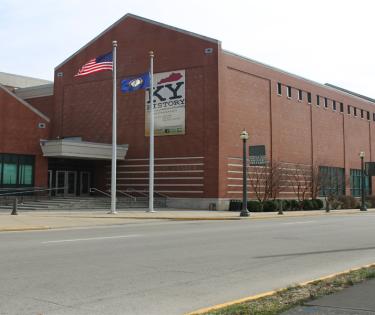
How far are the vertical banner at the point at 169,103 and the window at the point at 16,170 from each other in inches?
395

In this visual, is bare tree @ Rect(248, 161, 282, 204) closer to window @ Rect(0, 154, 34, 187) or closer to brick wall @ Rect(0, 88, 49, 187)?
brick wall @ Rect(0, 88, 49, 187)

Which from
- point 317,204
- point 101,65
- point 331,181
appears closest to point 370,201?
point 331,181

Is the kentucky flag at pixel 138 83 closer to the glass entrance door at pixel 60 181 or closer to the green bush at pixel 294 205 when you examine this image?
the glass entrance door at pixel 60 181

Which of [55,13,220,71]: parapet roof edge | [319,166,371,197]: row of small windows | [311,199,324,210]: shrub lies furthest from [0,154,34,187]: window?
[319,166,371,197]: row of small windows

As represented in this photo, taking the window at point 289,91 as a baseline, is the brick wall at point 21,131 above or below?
below

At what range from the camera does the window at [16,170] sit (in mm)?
39469

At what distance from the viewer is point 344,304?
661 cm

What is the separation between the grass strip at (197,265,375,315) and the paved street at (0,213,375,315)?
24.2 inches

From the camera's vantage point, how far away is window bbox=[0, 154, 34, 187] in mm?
39469

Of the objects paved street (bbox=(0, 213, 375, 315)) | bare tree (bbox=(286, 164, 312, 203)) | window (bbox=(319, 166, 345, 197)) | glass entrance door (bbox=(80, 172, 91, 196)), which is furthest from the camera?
window (bbox=(319, 166, 345, 197))

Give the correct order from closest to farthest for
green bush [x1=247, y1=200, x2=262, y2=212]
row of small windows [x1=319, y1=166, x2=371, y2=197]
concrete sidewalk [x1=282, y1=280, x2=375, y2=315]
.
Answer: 1. concrete sidewalk [x1=282, y1=280, x2=375, y2=315]
2. green bush [x1=247, y1=200, x2=262, y2=212]
3. row of small windows [x1=319, y1=166, x2=371, y2=197]

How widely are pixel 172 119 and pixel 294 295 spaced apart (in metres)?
36.2

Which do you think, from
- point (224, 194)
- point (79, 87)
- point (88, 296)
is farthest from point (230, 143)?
point (88, 296)

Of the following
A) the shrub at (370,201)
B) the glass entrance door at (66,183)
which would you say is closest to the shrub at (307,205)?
the shrub at (370,201)
